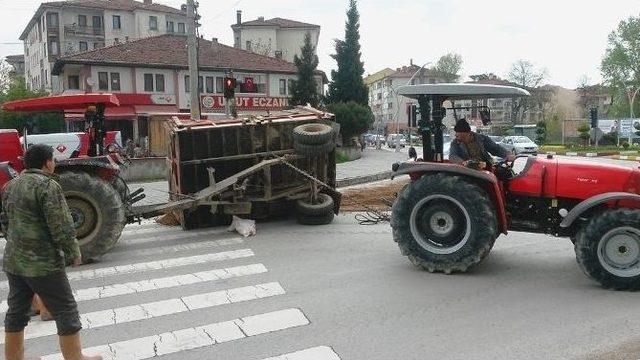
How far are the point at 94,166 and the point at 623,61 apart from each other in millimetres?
79108

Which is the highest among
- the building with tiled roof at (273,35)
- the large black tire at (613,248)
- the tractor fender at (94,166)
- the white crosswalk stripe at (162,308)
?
the building with tiled roof at (273,35)

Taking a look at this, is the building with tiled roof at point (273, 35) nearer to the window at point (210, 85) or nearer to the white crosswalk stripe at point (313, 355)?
the window at point (210, 85)

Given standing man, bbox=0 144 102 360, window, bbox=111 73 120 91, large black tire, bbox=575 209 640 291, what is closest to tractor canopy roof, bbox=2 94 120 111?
standing man, bbox=0 144 102 360

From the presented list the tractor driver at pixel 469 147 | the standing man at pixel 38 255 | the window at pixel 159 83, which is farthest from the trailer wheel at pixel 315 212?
the window at pixel 159 83

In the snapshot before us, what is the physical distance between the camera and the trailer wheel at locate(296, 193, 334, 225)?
10.3m

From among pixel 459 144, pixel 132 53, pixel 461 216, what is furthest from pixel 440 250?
pixel 132 53

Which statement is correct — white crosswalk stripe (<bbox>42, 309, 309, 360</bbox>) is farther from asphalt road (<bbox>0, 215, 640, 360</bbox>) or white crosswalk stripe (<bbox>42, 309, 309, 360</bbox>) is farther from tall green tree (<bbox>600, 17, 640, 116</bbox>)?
tall green tree (<bbox>600, 17, 640, 116</bbox>)

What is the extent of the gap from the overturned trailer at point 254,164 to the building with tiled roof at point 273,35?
64.3m

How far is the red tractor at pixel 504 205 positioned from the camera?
604cm

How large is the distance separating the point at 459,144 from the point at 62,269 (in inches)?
193

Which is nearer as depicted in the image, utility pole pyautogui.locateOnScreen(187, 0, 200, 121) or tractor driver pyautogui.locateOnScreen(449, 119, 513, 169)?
tractor driver pyautogui.locateOnScreen(449, 119, 513, 169)

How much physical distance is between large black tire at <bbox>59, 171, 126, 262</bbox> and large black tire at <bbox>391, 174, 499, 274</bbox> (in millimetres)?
3995

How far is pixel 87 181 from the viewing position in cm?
812

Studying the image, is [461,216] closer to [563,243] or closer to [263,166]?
[563,243]
